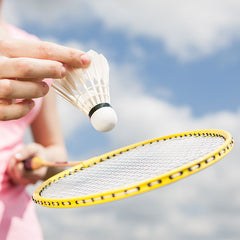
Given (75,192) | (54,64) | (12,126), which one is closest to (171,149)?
(75,192)

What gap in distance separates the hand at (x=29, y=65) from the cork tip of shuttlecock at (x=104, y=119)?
33 centimetres

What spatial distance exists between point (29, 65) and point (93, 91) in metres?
0.55

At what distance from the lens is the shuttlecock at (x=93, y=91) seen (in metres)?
2.48

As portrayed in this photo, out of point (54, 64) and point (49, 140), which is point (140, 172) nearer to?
point (54, 64)

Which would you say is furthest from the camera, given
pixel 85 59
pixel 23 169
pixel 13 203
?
pixel 23 169

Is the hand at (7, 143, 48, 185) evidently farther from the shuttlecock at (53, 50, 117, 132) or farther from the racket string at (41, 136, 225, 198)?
the shuttlecock at (53, 50, 117, 132)

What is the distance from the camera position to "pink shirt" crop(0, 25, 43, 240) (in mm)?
3066

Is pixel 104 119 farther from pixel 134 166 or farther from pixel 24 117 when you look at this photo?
pixel 24 117

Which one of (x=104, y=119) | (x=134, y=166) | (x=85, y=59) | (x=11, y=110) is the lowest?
(x=134, y=166)

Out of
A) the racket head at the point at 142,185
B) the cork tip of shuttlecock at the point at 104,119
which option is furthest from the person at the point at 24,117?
the racket head at the point at 142,185

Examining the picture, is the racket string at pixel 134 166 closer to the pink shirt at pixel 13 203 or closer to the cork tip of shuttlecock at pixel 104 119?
the cork tip of shuttlecock at pixel 104 119

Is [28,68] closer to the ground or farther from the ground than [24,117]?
farther from the ground

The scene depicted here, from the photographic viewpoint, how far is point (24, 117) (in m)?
3.72

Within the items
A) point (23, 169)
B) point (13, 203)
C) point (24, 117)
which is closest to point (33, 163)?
point (23, 169)
